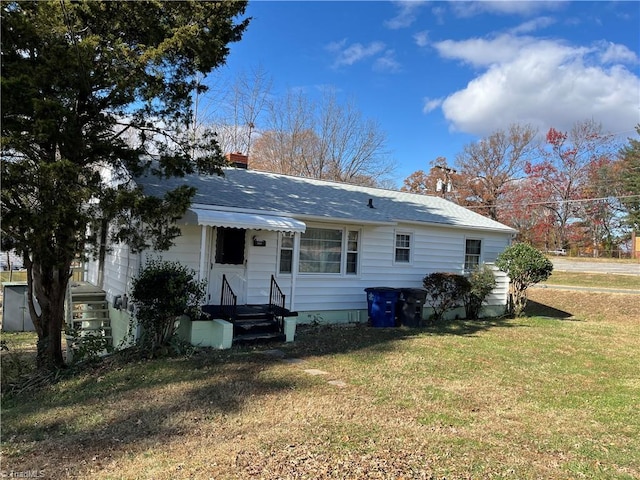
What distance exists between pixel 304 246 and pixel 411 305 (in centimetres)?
298

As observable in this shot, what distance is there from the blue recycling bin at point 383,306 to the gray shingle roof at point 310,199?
5.62 ft

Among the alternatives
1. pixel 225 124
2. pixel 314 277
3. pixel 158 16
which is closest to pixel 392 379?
pixel 314 277

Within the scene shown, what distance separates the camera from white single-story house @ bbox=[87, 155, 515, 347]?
909 centimetres

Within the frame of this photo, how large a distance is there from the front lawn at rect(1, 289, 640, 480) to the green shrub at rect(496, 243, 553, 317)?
385 cm

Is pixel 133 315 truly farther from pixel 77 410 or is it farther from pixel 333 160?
pixel 333 160

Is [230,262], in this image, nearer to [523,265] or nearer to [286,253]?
[286,253]

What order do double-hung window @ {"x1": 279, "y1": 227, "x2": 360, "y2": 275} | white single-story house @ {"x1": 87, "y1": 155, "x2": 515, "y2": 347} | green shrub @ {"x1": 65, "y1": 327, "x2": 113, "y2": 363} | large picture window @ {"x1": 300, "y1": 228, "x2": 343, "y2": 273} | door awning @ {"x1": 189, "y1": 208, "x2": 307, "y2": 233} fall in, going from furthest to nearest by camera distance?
large picture window @ {"x1": 300, "y1": 228, "x2": 343, "y2": 273} → double-hung window @ {"x1": 279, "y1": 227, "x2": 360, "y2": 275} → white single-story house @ {"x1": 87, "y1": 155, "x2": 515, "y2": 347} → green shrub @ {"x1": 65, "y1": 327, "x2": 113, "y2": 363} → door awning @ {"x1": 189, "y1": 208, "x2": 307, "y2": 233}

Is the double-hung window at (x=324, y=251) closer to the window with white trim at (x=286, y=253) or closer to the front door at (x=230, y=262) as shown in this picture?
the window with white trim at (x=286, y=253)

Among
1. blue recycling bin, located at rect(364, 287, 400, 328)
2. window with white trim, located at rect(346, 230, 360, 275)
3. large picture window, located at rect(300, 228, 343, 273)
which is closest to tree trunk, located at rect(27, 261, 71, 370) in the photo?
large picture window, located at rect(300, 228, 343, 273)

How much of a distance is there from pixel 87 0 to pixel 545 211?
36500 mm

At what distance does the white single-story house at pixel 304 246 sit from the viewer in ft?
29.8

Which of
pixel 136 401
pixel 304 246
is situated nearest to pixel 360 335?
pixel 304 246

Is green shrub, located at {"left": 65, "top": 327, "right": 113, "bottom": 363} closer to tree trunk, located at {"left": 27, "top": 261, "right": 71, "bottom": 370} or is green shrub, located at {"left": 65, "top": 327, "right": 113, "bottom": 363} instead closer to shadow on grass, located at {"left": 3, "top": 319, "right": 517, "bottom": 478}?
tree trunk, located at {"left": 27, "top": 261, "right": 71, "bottom": 370}

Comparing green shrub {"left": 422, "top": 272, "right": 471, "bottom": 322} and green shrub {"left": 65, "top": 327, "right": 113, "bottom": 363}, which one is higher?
green shrub {"left": 422, "top": 272, "right": 471, "bottom": 322}
